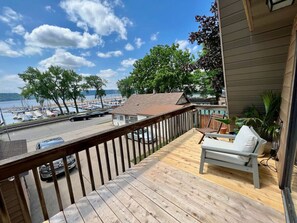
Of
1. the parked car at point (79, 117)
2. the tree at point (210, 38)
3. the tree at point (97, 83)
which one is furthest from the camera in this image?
the tree at point (97, 83)

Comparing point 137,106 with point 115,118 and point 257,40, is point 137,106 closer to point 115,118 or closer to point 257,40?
point 115,118

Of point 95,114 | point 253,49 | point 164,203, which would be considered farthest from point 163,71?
point 164,203

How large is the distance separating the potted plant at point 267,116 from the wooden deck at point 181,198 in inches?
25.3

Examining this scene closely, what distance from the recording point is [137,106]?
647 inches

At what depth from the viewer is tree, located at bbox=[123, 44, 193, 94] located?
1806 cm

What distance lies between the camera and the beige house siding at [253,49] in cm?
215

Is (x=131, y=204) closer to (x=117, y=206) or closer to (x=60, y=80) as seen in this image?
(x=117, y=206)

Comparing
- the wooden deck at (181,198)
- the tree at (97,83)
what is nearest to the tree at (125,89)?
the tree at (97,83)

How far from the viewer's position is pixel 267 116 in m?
2.77

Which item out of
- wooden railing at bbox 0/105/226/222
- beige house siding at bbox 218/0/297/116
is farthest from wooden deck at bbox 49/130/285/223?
beige house siding at bbox 218/0/297/116

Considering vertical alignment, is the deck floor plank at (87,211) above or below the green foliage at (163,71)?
below

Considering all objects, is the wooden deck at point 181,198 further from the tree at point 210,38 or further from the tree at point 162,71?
the tree at point 162,71

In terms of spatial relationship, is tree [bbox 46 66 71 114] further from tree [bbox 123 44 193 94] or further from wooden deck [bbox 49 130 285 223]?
wooden deck [bbox 49 130 285 223]

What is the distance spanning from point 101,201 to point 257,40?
347 cm
